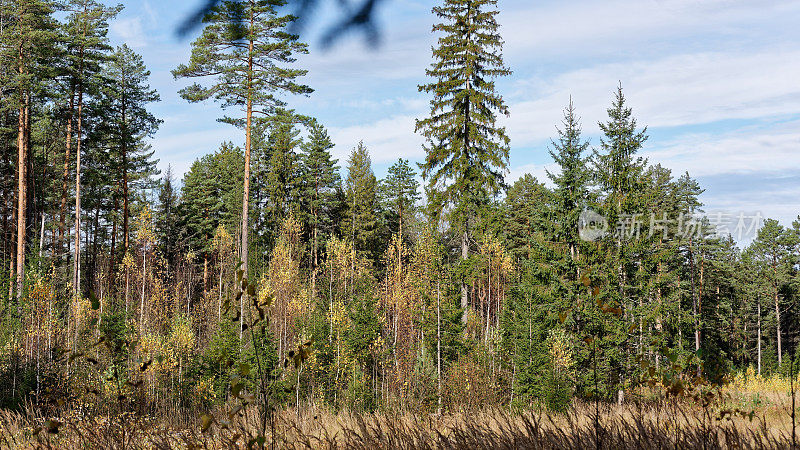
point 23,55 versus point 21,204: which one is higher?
point 23,55

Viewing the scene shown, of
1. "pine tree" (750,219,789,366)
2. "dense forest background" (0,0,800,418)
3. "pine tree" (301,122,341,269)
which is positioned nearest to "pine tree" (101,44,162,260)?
"dense forest background" (0,0,800,418)

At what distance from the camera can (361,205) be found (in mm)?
43781

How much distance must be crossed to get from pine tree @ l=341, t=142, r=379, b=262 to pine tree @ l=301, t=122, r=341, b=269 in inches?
59.4

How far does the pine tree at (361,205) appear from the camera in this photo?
43.2m

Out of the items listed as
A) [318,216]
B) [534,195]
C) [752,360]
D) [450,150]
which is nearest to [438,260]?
[450,150]

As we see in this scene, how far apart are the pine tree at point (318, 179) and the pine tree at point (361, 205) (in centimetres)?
151

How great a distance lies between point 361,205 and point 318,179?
4.26m

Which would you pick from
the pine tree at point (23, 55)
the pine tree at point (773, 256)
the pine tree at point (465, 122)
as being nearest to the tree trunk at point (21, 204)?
the pine tree at point (23, 55)

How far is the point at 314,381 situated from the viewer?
23281mm

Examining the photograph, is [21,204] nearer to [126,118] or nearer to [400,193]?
[126,118]

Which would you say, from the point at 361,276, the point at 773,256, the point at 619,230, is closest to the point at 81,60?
the point at 361,276

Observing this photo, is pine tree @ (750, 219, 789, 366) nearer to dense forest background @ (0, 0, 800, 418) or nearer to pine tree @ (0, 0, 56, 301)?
dense forest background @ (0, 0, 800, 418)

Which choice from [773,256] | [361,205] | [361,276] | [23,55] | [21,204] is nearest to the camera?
[21,204]

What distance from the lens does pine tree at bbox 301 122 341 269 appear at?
142ft
